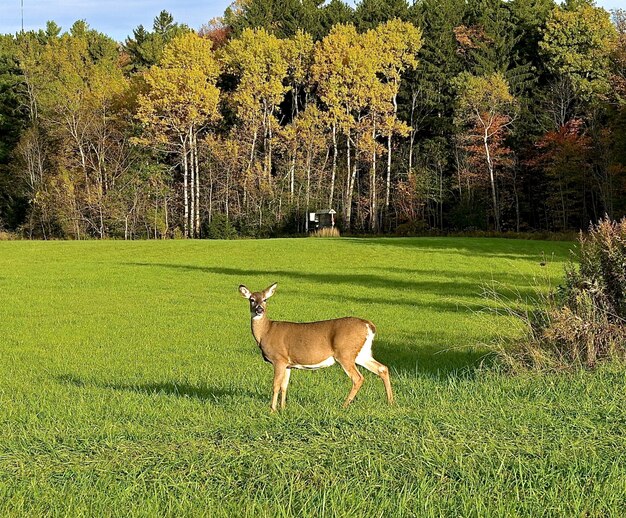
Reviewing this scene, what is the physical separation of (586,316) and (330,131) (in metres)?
54.4

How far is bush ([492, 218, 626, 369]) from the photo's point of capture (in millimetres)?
9156

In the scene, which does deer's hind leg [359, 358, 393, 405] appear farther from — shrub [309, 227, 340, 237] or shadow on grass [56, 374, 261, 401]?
shrub [309, 227, 340, 237]

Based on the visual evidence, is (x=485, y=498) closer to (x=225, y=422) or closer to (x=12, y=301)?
(x=225, y=422)

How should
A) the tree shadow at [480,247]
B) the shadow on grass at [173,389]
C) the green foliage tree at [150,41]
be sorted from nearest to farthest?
the shadow on grass at [173,389]
the tree shadow at [480,247]
the green foliage tree at [150,41]

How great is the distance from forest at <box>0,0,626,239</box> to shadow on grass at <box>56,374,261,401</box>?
46.7 m

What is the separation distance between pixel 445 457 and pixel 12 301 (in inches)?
801

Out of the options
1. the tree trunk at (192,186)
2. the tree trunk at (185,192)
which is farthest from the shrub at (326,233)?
the tree trunk at (185,192)

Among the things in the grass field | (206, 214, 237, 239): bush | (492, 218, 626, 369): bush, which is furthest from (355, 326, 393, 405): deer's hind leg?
(206, 214, 237, 239): bush

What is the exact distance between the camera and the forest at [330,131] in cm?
5706

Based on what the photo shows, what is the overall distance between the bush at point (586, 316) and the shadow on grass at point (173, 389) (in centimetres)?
349

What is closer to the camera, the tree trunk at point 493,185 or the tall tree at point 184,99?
the tall tree at point 184,99

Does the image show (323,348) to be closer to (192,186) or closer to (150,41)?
(192,186)

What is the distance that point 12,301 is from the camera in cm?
2278

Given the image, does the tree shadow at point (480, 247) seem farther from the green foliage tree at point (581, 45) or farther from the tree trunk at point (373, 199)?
the green foliage tree at point (581, 45)
